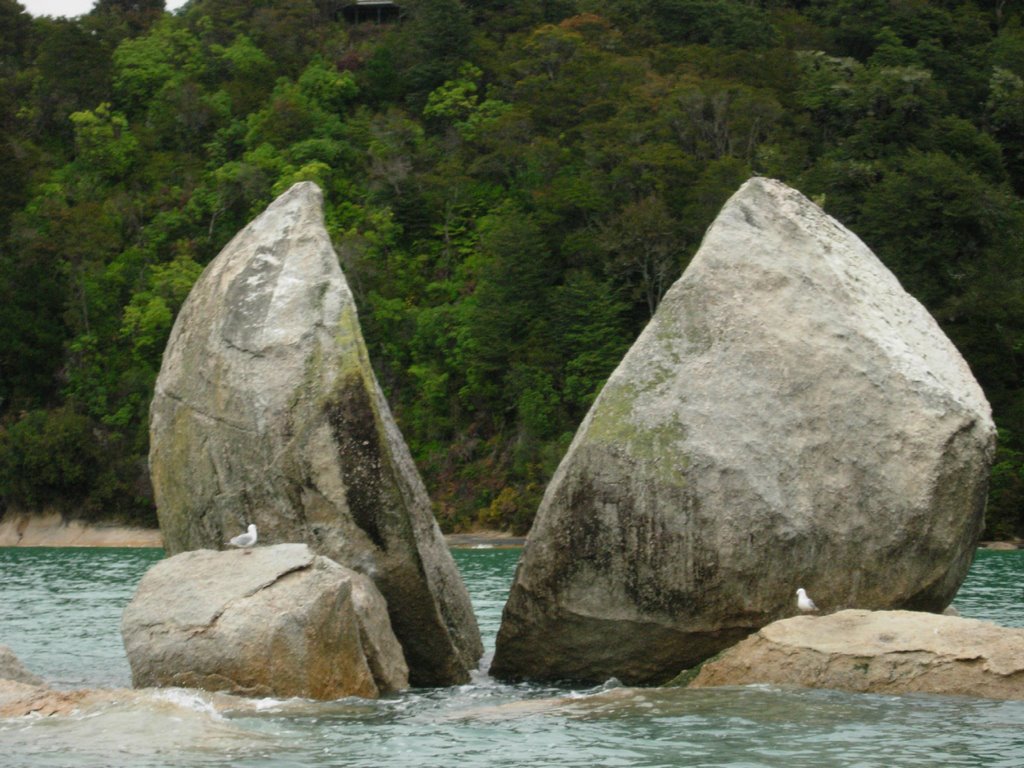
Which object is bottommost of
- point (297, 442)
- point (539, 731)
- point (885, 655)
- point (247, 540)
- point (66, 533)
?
point (66, 533)

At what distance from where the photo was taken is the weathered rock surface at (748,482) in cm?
1386

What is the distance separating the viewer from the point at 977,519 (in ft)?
47.3

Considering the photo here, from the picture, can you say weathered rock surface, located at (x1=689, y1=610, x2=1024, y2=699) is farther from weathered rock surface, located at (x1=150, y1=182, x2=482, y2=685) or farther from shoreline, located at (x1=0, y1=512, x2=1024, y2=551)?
shoreline, located at (x1=0, y1=512, x2=1024, y2=551)

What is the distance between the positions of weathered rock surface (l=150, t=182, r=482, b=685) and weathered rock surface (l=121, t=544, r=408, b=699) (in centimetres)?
91

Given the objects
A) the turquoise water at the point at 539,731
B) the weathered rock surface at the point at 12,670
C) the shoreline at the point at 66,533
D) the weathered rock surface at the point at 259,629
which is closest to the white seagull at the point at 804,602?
the turquoise water at the point at 539,731

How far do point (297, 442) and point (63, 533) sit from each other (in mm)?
45864

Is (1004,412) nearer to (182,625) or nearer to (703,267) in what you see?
(703,267)

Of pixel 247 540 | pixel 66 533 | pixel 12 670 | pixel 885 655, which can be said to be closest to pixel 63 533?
pixel 66 533

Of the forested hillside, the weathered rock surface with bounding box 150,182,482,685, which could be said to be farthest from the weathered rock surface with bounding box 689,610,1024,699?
the forested hillside

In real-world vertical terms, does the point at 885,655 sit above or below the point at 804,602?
below

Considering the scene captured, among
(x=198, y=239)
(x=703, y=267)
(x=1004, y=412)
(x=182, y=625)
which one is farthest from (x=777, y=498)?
(x=198, y=239)

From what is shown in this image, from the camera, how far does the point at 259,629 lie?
498 inches

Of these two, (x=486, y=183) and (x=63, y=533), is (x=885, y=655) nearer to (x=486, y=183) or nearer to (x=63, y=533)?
(x=63, y=533)

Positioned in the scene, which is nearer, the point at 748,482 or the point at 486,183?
the point at 748,482
